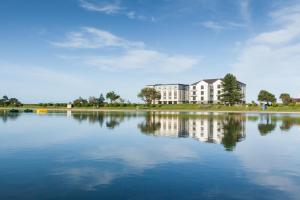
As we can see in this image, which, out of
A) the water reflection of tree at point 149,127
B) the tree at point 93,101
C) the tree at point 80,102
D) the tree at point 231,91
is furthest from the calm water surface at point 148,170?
the tree at point 80,102

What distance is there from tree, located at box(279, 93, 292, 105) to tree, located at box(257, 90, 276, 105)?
4758mm

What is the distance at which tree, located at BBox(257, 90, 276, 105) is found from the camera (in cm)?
15400

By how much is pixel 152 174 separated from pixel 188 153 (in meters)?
7.05

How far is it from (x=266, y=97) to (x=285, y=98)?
9555mm


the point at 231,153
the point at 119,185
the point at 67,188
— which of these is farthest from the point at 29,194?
the point at 231,153

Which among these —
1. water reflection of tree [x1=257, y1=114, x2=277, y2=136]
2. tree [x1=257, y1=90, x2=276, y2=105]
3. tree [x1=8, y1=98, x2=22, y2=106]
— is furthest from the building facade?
water reflection of tree [x1=257, y1=114, x2=277, y2=136]

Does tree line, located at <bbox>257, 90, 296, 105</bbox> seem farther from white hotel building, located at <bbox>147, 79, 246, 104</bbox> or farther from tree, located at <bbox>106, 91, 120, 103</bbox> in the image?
tree, located at <bbox>106, 91, 120, 103</bbox>

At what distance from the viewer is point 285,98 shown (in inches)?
6088

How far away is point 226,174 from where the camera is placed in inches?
647

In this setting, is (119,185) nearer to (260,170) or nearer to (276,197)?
(276,197)

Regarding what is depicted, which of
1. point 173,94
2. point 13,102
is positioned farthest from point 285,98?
point 13,102

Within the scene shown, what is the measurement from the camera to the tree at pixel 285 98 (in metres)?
152

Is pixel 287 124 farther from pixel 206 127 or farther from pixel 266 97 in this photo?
pixel 266 97

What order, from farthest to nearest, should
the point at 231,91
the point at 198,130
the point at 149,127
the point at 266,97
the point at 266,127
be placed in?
1. the point at 266,97
2. the point at 231,91
3. the point at 266,127
4. the point at 149,127
5. the point at 198,130
